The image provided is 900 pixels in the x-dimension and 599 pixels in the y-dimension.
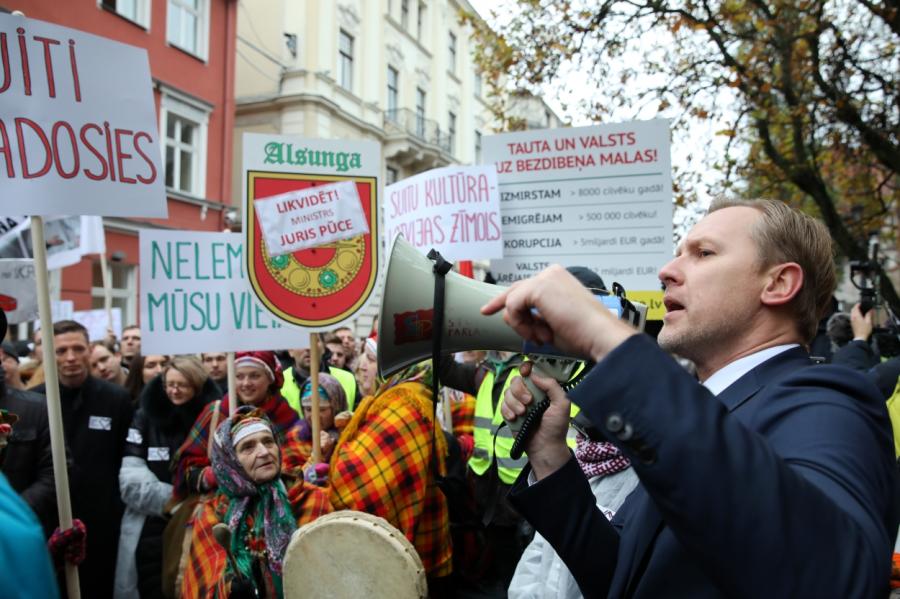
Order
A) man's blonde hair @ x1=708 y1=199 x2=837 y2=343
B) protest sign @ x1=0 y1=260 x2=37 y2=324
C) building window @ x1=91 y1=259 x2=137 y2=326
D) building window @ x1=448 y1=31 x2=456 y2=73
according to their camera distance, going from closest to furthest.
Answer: man's blonde hair @ x1=708 y1=199 x2=837 y2=343, protest sign @ x1=0 y1=260 x2=37 y2=324, building window @ x1=91 y1=259 x2=137 y2=326, building window @ x1=448 y1=31 x2=456 y2=73

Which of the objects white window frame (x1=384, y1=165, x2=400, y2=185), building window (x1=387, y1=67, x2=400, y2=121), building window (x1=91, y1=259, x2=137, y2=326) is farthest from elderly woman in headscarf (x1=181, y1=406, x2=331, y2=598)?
building window (x1=387, y1=67, x2=400, y2=121)

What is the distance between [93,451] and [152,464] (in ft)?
1.25

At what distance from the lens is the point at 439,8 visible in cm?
2762

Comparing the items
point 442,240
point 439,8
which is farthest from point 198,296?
point 439,8

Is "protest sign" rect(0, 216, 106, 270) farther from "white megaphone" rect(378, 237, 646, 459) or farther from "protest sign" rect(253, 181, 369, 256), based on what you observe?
"white megaphone" rect(378, 237, 646, 459)

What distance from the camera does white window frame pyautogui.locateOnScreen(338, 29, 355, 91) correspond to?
850 inches

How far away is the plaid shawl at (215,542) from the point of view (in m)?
2.83

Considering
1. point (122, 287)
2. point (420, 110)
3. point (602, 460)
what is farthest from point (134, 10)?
point (602, 460)

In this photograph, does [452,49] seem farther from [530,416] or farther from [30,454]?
[530,416]

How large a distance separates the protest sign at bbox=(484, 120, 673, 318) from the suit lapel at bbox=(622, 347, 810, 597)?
2.89 meters

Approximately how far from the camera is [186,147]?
15.7 metres

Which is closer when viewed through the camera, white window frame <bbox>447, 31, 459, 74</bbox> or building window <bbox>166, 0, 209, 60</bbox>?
building window <bbox>166, 0, 209, 60</bbox>

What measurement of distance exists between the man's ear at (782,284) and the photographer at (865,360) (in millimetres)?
2977

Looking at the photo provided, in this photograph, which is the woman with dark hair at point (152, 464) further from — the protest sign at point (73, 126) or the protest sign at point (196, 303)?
the protest sign at point (73, 126)
